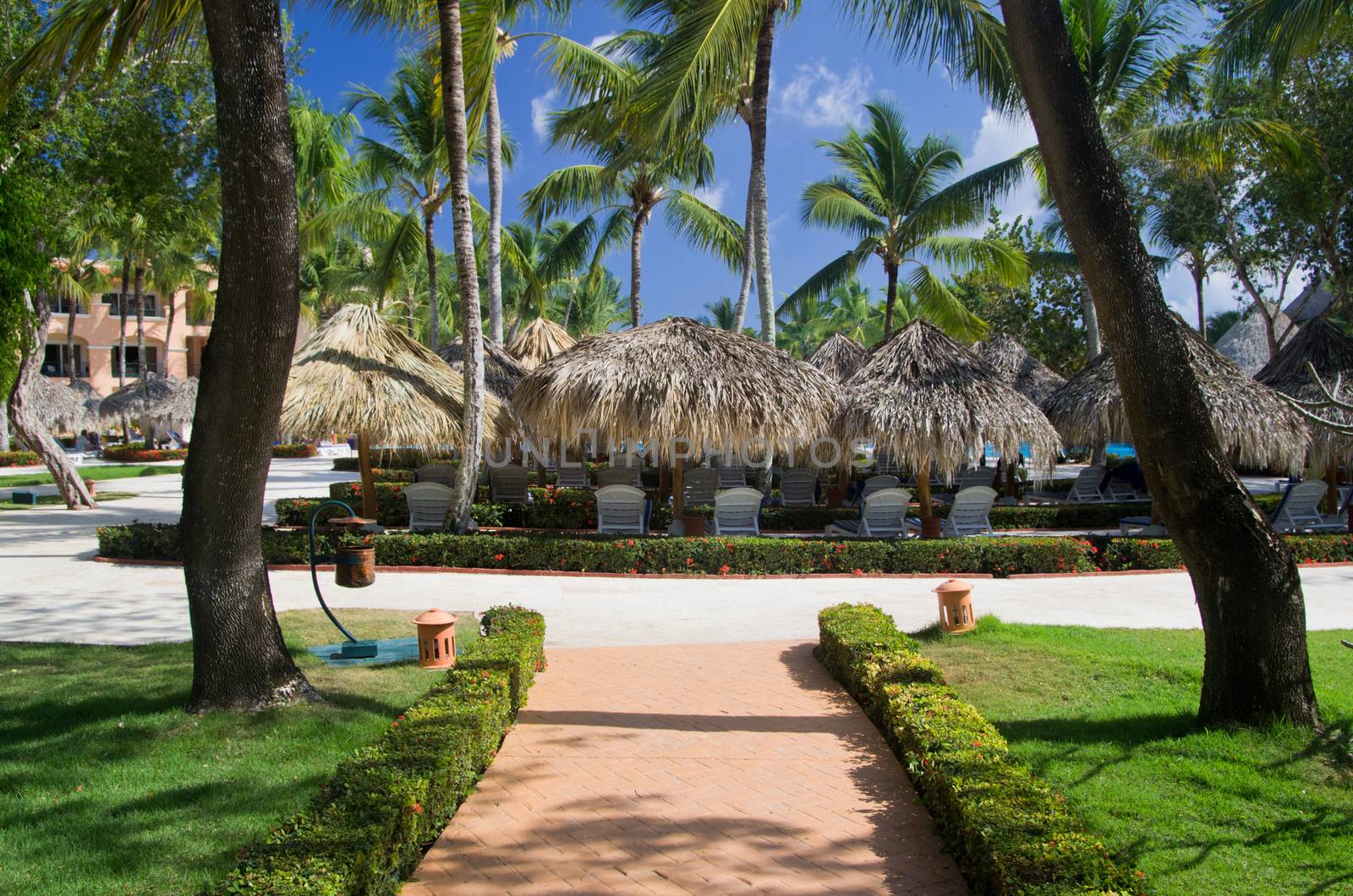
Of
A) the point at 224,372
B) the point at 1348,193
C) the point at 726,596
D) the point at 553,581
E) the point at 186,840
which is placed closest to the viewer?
the point at 186,840

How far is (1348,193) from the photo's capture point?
1969 cm

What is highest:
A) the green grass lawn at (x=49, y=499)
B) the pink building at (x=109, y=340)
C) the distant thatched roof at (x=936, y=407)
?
the pink building at (x=109, y=340)

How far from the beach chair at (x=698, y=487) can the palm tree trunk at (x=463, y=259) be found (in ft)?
15.5

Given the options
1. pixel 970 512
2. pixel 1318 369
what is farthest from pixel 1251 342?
pixel 970 512

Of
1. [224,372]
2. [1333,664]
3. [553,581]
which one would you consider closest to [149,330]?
[553,581]

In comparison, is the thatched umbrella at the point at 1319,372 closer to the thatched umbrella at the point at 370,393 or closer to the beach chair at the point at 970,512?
the beach chair at the point at 970,512

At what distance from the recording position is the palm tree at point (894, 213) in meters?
21.3

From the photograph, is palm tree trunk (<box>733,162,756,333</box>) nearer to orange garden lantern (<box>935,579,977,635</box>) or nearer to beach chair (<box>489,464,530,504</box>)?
beach chair (<box>489,464,530,504</box>)

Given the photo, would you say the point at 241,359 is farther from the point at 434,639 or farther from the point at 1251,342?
the point at 1251,342

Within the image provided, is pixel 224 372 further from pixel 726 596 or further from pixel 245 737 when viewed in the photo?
pixel 726 596

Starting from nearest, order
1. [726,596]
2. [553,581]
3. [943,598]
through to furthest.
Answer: [943,598] → [726,596] → [553,581]

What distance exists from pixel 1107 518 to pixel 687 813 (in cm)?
1476

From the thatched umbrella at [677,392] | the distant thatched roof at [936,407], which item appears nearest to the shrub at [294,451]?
the thatched umbrella at [677,392]

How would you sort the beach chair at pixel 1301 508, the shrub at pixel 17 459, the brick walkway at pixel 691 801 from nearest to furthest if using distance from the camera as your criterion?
the brick walkway at pixel 691 801, the beach chair at pixel 1301 508, the shrub at pixel 17 459
